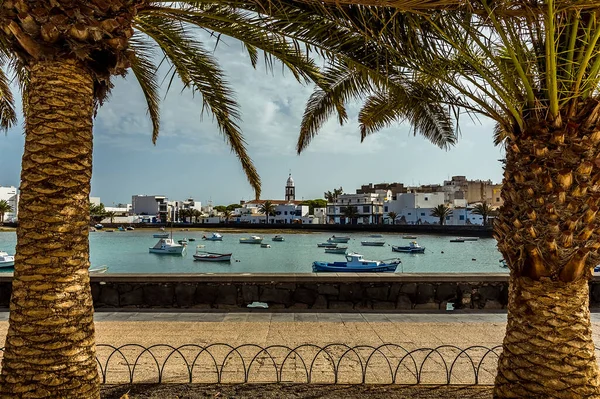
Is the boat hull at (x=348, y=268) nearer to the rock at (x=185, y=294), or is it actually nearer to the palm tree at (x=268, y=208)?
the rock at (x=185, y=294)

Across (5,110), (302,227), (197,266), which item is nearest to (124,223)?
(302,227)

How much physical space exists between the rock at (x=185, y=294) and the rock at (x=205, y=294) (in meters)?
0.09

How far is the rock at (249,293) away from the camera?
731 centimetres

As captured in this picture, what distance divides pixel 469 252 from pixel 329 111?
43023 mm

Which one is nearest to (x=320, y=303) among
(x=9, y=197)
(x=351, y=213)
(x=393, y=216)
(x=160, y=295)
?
(x=160, y=295)

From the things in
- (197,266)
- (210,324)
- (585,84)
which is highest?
(585,84)

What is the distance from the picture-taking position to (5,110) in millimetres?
6574

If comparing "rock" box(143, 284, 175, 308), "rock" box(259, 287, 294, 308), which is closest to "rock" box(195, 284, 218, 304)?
"rock" box(143, 284, 175, 308)

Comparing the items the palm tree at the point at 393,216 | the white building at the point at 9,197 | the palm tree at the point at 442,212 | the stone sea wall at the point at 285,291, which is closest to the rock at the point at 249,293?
the stone sea wall at the point at 285,291

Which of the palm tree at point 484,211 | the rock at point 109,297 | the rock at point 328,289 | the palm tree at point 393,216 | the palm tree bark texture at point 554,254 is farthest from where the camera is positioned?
the palm tree at point 393,216

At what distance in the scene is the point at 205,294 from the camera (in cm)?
729

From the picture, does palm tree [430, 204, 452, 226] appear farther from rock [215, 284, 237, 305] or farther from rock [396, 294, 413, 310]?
rock [215, 284, 237, 305]

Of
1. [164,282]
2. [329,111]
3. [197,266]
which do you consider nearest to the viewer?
[329,111]

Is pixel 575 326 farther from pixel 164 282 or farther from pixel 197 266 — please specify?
pixel 197 266
